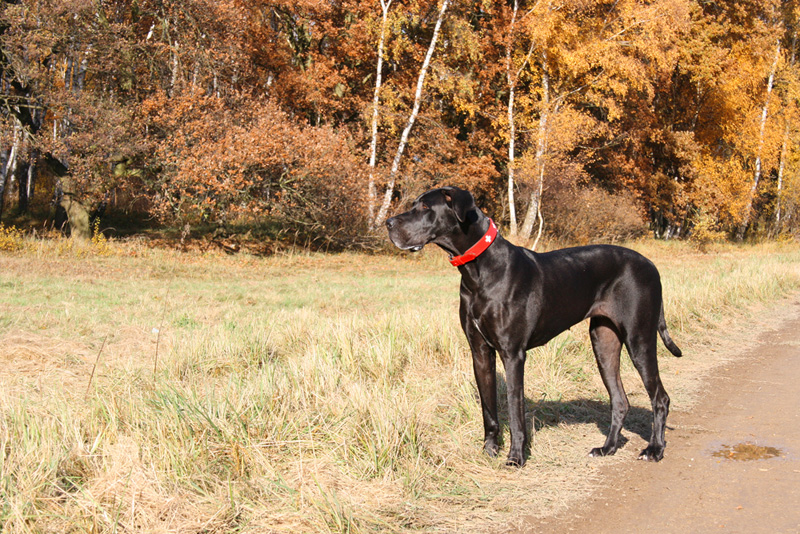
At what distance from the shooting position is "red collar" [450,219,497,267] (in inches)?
179

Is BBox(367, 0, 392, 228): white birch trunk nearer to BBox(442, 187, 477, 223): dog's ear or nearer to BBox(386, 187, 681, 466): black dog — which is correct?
BBox(386, 187, 681, 466): black dog

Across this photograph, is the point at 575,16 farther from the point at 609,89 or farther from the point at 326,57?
the point at 326,57

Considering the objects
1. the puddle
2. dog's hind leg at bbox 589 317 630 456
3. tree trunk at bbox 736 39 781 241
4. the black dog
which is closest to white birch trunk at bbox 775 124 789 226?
tree trunk at bbox 736 39 781 241

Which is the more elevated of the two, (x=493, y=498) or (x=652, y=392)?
(x=652, y=392)

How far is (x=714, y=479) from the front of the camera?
460 centimetres

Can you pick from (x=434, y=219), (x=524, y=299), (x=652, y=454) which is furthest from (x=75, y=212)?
(x=652, y=454)

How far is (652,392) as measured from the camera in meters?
5.21

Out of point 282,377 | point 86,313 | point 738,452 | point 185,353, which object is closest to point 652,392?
point 738,452

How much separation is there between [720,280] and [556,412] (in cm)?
973

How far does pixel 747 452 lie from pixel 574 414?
1.43 metres

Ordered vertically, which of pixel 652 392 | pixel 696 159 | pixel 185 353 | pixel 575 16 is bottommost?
pixel 185 353

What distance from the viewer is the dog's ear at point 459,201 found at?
4.43m

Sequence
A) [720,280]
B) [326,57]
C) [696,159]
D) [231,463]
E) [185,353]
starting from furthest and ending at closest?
[696,159], [326,57], [720,280], [185,353], [231,463]

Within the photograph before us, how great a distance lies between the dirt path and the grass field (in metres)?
0.23
